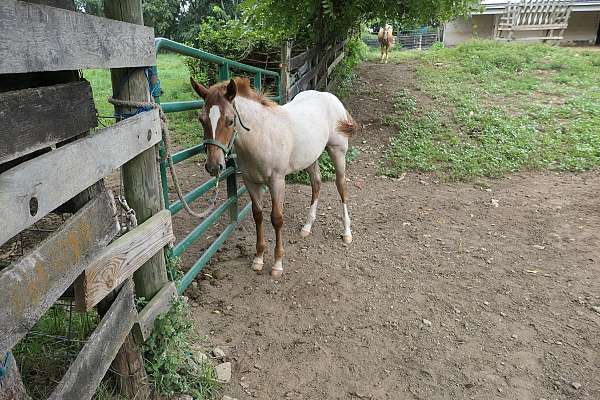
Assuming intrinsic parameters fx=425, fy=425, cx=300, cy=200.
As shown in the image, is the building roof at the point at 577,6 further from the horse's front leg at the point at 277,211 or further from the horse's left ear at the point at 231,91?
the horse's left ear at the point at 231,91

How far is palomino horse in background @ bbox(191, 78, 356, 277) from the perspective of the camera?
2.86 metres

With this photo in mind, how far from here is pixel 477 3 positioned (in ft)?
23.7

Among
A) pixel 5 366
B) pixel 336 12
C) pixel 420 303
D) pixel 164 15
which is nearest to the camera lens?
pixel 5 366

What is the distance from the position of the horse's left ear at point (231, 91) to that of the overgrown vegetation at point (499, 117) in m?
3.62

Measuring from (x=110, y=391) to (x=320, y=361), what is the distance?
47.6 inches

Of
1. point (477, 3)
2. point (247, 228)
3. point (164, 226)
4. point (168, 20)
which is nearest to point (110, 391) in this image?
point (164, 226)

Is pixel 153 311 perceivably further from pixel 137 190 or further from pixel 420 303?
pixel 420 303

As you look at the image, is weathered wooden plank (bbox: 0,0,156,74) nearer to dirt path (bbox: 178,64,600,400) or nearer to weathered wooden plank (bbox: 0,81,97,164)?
weathered wooden plank (bbox: 0,81,97,164)

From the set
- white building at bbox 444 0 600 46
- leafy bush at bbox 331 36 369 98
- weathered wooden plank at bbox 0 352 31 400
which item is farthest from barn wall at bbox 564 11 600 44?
weathered wooden plank at bbox 0 352 31 400

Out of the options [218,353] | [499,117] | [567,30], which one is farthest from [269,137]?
[567,30]

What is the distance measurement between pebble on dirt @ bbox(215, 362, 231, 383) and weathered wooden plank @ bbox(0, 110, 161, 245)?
1.35m

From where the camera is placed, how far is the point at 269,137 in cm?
336

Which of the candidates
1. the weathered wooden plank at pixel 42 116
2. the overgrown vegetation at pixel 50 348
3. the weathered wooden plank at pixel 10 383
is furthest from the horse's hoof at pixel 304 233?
the weathered wooden plank at pixel 10 383

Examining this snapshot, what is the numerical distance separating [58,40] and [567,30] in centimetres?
1953
